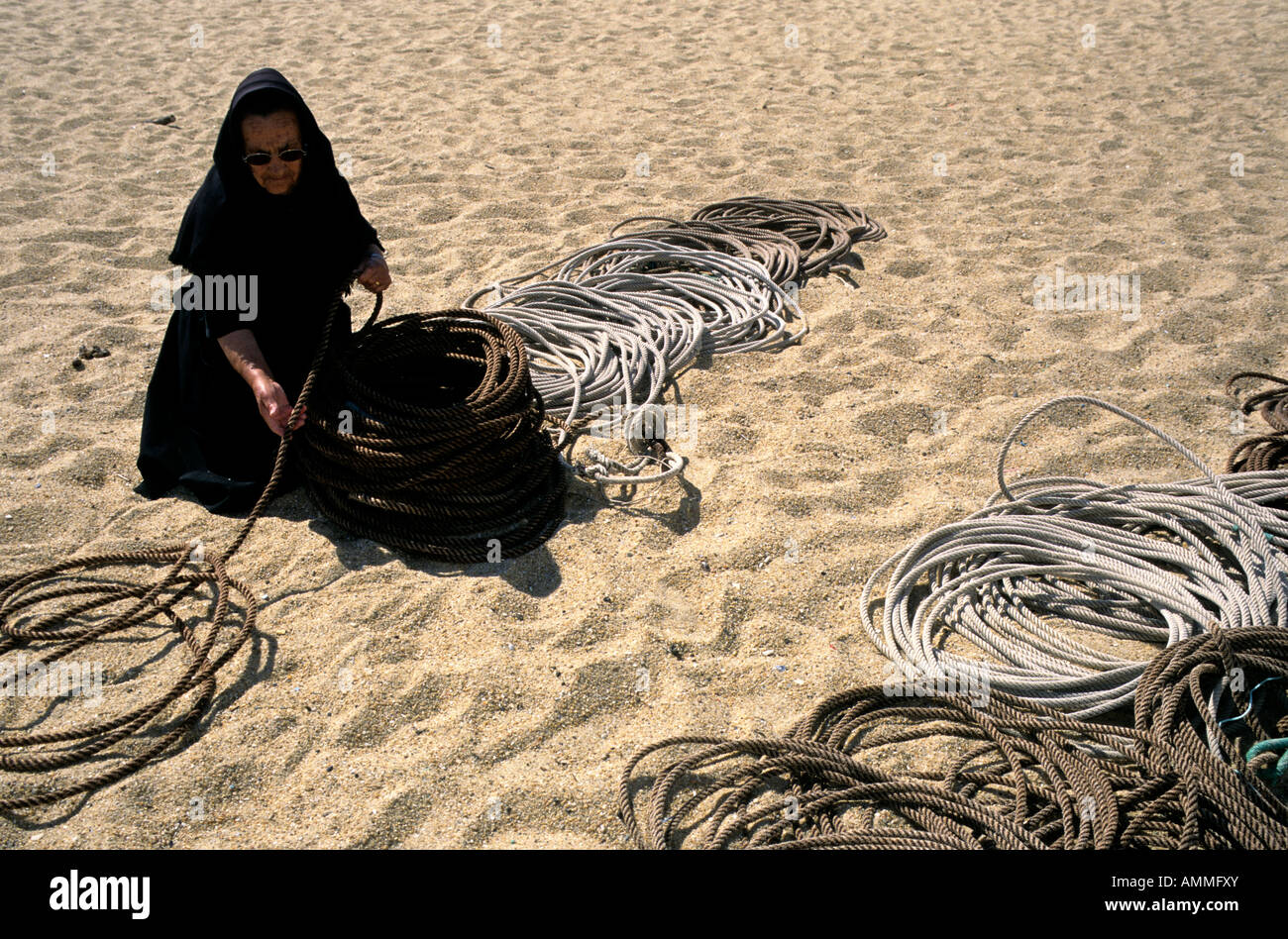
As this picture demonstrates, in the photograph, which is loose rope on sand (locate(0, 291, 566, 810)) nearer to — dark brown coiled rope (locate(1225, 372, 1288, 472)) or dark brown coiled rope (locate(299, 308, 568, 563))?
dark brown coiled rope (locate(299, 308, 568, 563))

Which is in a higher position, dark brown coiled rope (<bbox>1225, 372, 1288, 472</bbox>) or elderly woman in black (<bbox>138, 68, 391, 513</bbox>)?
elderly woman in black (<bbox>138, 68, 391, 513</bbox>)

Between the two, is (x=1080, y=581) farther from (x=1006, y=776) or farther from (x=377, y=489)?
(x=377, y=489)

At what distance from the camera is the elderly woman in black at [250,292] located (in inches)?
113

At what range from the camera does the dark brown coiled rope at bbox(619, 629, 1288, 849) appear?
2.09m

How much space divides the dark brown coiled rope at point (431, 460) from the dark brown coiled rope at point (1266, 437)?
7.60 feet

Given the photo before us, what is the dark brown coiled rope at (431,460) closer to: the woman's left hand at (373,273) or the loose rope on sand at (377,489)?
the loose rope on sand at (377,489)

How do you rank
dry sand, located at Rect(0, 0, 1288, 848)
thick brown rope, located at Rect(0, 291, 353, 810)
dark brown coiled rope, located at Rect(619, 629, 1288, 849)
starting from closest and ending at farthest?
dark brown coiled rope, located at Rect(619, 629, 1288, 849), thick brown rope, located at Rect(0, 291, 353, 810), dry sand, located at Rect(0, 0, 1288, 848)

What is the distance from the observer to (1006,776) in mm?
2275

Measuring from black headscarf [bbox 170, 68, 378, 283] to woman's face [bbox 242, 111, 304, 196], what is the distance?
3 cm

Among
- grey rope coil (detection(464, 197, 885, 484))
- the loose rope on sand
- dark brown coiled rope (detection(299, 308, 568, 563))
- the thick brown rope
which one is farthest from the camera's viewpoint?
grey rope coil (detection(464, 197, 885, 484))

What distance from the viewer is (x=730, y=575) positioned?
292 cm

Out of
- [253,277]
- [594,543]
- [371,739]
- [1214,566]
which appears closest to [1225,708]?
[1214,566]

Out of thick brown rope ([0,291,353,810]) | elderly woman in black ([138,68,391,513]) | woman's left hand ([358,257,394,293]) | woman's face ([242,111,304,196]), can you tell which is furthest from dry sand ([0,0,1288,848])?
woman's face ([242,111,304,196])

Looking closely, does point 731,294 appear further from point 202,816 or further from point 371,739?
point 202,816
